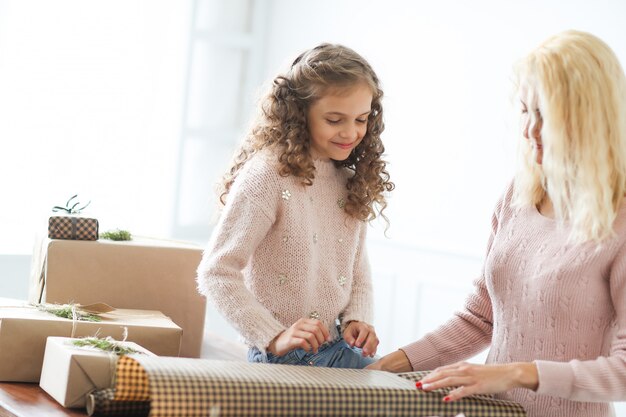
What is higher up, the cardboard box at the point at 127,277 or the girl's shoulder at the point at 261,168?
the girl's shoulder at the point at 261,168

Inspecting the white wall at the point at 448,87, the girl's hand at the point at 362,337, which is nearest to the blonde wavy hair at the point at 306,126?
the girl's hand at the point at 362,337

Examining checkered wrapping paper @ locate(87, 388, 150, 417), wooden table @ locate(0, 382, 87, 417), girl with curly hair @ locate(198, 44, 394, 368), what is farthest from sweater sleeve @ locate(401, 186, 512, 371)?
wooden table @ locate(0, 382, 87, 417)

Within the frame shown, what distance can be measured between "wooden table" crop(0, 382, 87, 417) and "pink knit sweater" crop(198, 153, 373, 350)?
33 centimetres

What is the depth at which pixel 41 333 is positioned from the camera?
5.82 ft

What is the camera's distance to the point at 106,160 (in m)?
4.12

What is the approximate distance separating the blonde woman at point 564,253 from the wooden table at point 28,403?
631 millimetres

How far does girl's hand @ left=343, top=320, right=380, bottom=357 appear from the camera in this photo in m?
1.75

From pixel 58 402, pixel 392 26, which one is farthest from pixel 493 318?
pixel 392 26

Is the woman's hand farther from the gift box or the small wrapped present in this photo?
the small wrapped present

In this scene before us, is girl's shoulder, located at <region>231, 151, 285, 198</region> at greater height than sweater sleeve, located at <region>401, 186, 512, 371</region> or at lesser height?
greater

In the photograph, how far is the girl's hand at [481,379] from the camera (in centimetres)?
133

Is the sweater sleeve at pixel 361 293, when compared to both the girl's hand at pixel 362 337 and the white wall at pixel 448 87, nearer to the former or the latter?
the girl's hand at pixel 362 337

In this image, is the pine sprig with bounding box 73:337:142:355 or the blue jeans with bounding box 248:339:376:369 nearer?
the pine sprig with bounding box 73:337:142:355

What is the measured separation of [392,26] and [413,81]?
0.99ft
